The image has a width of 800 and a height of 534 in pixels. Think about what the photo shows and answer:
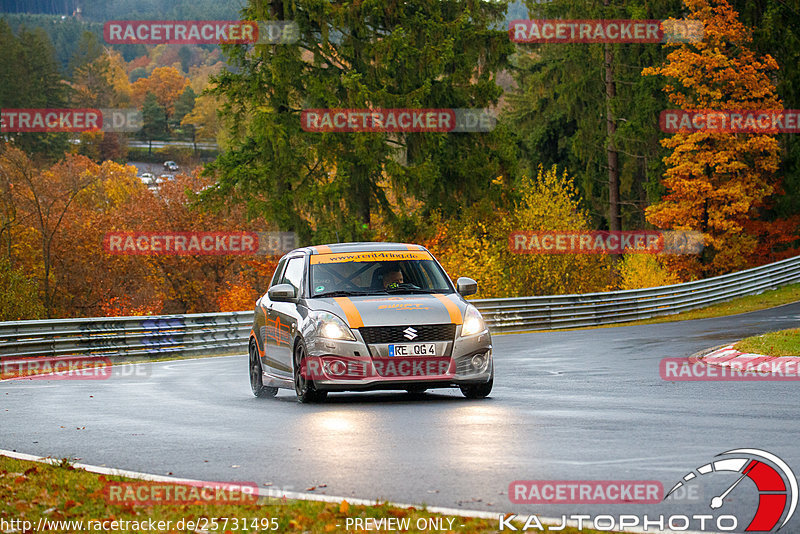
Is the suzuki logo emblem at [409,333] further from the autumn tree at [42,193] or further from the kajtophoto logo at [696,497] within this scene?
the autumn tree at [42,193]

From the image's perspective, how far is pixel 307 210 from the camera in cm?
4703

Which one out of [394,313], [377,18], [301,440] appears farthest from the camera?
[377,18]

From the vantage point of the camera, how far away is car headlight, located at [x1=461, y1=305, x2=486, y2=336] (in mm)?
13984

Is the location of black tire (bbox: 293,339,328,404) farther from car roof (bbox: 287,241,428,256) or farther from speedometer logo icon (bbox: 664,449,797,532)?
speedometer logo icon (bbox: 664,449,797,532)

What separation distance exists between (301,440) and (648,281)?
39.3 m

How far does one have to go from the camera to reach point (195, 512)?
739cm

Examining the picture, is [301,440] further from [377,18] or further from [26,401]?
[377,18]

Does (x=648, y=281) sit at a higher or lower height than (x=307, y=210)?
lower

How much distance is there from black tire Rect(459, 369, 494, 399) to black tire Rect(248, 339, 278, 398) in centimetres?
300

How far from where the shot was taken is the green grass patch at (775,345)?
62.9 feet

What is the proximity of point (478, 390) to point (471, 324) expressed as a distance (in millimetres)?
886

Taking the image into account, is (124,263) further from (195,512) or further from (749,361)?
(195,512)

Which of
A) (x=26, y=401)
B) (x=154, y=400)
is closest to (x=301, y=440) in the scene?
(x=154, y=400)

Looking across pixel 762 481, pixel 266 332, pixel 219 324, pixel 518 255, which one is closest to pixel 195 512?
pixel 762 481
